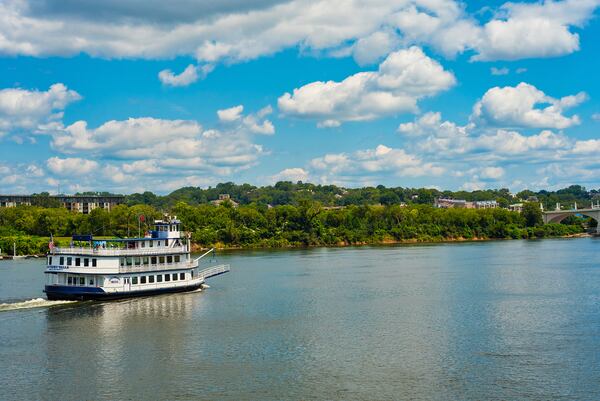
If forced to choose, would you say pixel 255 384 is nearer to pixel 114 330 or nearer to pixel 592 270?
pixel 114 330

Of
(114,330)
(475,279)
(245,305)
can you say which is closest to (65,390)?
(114,330)

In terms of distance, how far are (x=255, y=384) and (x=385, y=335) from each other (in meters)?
15.8

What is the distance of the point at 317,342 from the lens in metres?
51.4

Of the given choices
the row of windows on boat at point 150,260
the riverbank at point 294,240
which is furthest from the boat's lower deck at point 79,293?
the riverbank at point 294,240

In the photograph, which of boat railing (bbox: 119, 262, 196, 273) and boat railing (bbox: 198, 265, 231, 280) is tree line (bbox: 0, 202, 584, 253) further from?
boat railing (bbox: 119, 262, 196, 273)

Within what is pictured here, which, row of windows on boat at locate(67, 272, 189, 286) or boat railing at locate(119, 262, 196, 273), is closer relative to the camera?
row of windows on boat at locate(67, 272, 189, 286)

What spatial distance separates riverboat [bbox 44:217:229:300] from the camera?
227 feet

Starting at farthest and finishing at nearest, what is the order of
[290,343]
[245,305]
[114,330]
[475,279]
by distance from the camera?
[475,279], [245,305], [114,330], [290,343]

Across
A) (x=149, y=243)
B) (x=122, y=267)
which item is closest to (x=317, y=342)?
(x=122, y=267)

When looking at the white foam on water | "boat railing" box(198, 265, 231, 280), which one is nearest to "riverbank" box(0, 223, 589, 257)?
"boat railing" box(198, 265, 231, 280)

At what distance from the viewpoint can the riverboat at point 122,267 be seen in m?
69.2

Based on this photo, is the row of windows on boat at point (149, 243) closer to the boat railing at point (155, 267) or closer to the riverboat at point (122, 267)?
the riverboat at point (122, 267)

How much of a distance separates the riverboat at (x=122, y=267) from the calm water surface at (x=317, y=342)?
208 cm

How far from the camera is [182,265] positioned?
76.2m
